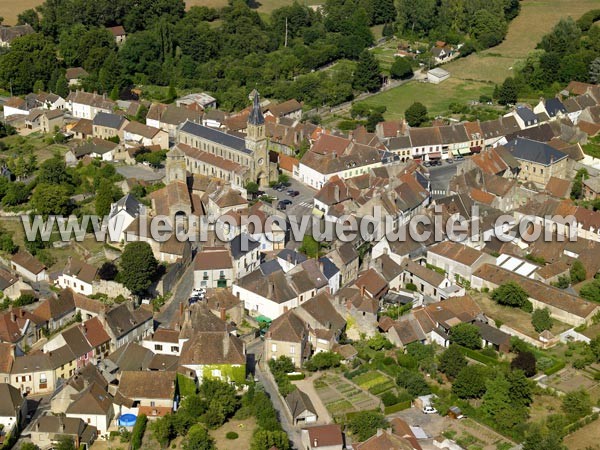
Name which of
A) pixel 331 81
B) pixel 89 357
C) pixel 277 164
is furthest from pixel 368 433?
pixel 331 81

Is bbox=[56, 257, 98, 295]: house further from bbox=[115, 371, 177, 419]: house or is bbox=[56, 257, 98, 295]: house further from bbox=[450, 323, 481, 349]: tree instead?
bbox=[450, 323, 481, 349]: tree

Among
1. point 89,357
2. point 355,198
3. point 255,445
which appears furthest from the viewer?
point 355,198

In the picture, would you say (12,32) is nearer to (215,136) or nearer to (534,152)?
(215,136)

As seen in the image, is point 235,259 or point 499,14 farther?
point 499,14

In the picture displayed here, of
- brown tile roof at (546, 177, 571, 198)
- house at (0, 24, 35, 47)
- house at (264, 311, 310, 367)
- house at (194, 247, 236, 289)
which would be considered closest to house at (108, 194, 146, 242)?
house at (194, 247, 236, 289)

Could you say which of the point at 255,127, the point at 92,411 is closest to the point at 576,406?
the point at 92,411

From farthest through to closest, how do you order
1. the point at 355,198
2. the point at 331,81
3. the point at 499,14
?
the point at 499,14 < the point at 331,81 < the point at 355,198

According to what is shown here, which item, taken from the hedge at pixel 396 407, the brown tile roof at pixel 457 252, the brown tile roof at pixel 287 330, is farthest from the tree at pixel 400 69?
the hedge at pixel 396 407

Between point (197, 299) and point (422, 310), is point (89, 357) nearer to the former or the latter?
point (197, 299)
